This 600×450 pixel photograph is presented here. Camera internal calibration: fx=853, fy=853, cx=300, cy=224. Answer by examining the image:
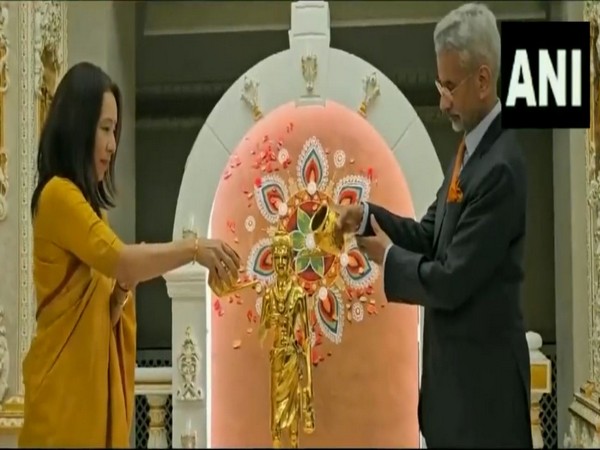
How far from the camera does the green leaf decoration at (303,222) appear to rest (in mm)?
2150

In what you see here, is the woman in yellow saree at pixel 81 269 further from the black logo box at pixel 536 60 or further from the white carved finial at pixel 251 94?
the white carved finial at pixel 251 94

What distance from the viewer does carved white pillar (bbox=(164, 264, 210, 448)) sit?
2.10 m

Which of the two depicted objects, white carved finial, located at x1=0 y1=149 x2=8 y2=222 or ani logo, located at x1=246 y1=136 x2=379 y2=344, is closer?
white carved finial, located at x1=0 y1=149 x2=8 y2=222

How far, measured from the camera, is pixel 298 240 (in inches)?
84.5

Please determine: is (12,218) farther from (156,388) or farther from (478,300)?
(478,300)

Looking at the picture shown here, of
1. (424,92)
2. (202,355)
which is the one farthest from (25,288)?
(424,92)

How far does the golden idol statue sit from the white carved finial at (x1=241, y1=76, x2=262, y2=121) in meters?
0.39

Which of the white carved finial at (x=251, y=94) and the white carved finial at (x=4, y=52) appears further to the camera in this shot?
the white carved finial at (x=251, y=94)

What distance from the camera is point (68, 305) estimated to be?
128 cm

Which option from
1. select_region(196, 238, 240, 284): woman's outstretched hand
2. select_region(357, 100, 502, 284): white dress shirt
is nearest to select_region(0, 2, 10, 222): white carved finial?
select_region(196, 238, 240, 284): woman's outstretched hand

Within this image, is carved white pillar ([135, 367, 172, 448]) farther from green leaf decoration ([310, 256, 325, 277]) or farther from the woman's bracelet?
the woman's bracelet

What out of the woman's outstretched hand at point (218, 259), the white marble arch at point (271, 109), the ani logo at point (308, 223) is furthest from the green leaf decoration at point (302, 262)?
the woman's outstretched hand at point (218, 259)

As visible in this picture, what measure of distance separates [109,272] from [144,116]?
81.0 inches

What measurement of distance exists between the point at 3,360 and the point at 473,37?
1330mm
